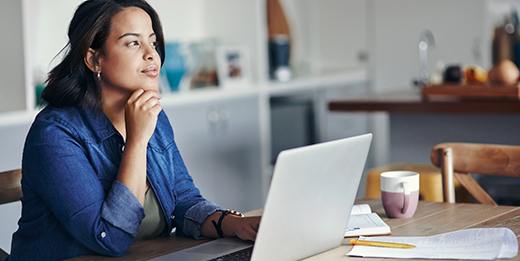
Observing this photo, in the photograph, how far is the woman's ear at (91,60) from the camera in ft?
4.36

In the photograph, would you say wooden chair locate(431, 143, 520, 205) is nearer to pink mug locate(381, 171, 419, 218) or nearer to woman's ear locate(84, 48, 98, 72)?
pink mug locate(381, 171, 419, 218)

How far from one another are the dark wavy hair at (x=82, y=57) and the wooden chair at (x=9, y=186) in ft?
0.93

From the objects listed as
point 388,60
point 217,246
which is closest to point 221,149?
point 388,60

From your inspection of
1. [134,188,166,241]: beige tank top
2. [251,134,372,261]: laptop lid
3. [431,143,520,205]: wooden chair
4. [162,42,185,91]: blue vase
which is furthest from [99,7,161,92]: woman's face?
[162,42,185,91]: blue vase

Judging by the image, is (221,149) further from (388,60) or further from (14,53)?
(388,60)

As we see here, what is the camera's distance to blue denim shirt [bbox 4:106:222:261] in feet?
3.78

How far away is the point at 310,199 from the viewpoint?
0.98 metres

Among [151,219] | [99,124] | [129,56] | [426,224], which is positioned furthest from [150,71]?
[426,224]

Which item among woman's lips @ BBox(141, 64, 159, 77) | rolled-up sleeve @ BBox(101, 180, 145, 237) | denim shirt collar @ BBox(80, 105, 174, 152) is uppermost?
woman's lips @ BBox(141, 64, 159, 77)

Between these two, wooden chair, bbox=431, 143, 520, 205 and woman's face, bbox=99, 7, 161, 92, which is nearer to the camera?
woman's face, bbox=99, 7, 161, 92

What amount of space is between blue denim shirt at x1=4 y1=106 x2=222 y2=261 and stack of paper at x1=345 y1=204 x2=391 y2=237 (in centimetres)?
32

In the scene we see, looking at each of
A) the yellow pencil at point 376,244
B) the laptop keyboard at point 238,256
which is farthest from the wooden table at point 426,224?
the laptop keyboard at point 238,256

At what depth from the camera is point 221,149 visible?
3393 mm

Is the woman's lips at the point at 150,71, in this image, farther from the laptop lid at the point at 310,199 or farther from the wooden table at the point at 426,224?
the laptop lid at the point at 310,199
